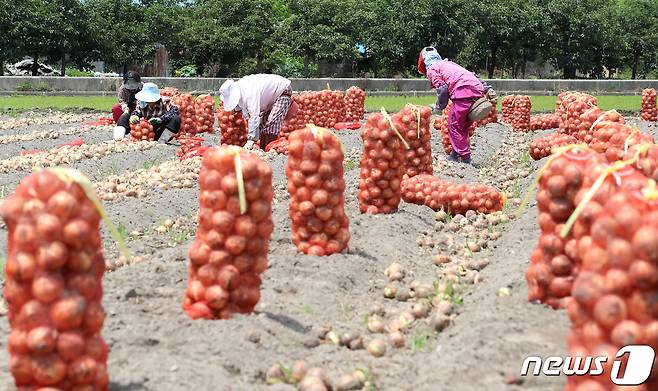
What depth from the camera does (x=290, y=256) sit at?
5.24 meters

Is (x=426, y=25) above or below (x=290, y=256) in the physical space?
above

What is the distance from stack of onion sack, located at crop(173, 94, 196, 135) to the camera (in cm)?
1309

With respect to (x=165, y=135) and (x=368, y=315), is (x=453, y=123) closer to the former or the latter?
(x=165, y=135)

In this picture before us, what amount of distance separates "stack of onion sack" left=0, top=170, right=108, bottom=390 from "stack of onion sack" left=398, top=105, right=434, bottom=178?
4.96 m

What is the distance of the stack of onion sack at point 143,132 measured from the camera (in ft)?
38.9

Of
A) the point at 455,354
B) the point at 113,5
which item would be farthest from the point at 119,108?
the point at 113,5

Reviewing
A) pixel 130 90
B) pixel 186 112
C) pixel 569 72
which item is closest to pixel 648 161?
pixel 186 112

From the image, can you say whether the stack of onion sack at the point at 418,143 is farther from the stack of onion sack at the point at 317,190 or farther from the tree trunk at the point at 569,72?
the tree trunk at the point at 569,72

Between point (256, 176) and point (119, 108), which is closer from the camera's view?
point (256, 176)

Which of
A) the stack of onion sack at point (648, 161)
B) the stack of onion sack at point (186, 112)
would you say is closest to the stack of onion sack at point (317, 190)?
the stack of onion sack at point (648, 161)

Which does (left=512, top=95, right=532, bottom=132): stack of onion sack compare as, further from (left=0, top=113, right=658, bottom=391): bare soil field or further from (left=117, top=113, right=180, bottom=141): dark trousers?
(left=0, top=113, right=658, bottom=391): bare soil field

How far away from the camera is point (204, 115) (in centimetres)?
1395

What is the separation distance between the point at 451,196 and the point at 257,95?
4737mm

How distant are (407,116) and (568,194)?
3675mm
